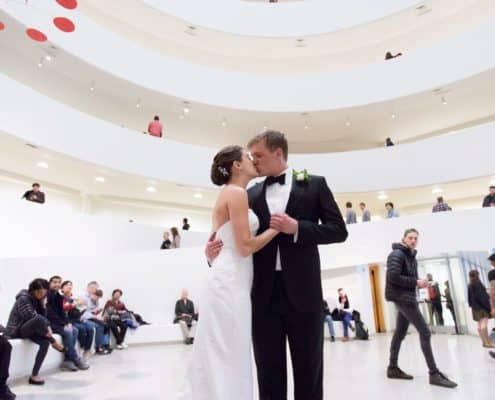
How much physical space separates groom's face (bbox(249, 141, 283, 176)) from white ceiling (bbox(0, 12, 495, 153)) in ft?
35.6

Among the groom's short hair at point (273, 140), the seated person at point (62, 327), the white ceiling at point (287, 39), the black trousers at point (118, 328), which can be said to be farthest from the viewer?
the white ceiling at point (287, 39)

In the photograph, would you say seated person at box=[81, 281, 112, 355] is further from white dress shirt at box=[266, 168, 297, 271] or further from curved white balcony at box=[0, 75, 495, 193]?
white dress shirt at box=[266, 168, 297, 271]

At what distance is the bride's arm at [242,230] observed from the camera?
6.30 feet

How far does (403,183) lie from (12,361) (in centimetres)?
1218

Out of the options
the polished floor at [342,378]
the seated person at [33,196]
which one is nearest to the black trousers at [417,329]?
the polished floor at [342,378]

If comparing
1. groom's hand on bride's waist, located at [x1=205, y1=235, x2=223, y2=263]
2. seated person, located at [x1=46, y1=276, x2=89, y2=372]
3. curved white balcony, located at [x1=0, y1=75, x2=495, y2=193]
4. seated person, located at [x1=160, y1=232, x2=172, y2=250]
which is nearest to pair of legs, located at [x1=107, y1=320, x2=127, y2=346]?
seated person, located at [x1=46, y1=276, x2=89, y2=372]

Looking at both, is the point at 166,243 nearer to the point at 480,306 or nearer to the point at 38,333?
the point at 38,333

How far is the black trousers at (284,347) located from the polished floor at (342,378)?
2128 mm

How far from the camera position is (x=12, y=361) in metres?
4.93

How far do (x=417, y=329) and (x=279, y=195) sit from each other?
309 cm

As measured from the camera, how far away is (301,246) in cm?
197

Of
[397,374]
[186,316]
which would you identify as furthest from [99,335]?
[397,374]

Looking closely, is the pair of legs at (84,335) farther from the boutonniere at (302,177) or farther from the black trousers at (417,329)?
the boutonniere at (302,177)

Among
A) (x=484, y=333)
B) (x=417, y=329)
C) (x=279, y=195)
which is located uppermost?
(x=279, y=195)
